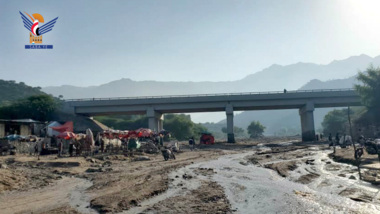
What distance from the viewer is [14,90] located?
5025 inches

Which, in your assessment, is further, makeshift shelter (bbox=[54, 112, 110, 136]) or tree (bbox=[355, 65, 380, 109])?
makeshift shelter (bbox=[54, 112, 110, 136])

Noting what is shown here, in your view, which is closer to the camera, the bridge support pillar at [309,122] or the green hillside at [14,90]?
the bridge support pillar at [309,122]

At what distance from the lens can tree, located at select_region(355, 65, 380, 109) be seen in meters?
49.9

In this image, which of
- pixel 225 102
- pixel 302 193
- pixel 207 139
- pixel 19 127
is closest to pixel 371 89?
pixel 225 102

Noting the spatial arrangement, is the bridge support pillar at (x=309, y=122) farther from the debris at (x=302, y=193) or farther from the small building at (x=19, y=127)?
the small building at (x=19, y=127)

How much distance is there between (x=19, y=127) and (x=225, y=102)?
1454 inches

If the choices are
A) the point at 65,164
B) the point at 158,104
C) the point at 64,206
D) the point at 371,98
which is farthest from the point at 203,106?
the point at 64,206

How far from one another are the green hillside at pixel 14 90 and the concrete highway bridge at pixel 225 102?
8117 centimetres

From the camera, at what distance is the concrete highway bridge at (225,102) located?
5656cm

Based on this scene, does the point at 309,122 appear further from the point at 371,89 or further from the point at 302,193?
the point at 302,193

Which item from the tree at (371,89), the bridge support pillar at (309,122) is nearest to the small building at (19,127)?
the bridge support pillar at (309,122)

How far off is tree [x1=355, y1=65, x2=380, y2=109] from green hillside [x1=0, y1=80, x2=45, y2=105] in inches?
4767

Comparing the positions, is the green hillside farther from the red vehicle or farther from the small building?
the red vehicle

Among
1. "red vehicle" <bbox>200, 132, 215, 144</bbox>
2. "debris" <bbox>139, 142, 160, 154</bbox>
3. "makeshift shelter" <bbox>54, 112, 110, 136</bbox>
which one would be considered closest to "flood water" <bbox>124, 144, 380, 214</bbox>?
"debris" <bbox>139, 142, 160, 154</bbox>
